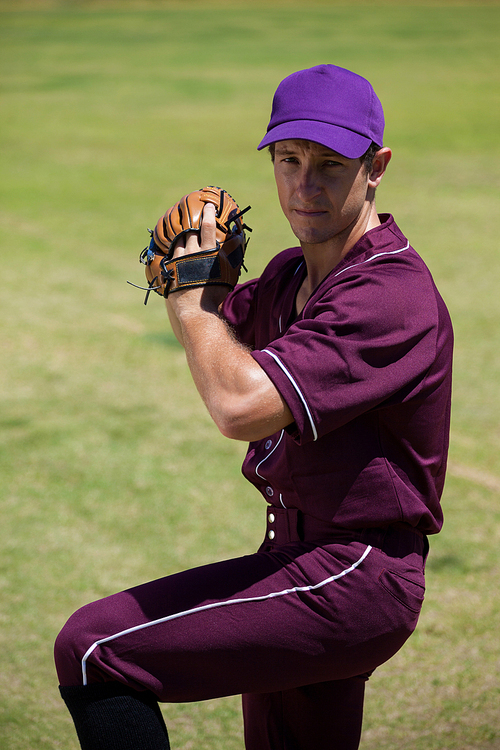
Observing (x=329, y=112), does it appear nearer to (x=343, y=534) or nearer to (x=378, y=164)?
(x=378, y=164)

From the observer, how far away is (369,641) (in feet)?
6.32

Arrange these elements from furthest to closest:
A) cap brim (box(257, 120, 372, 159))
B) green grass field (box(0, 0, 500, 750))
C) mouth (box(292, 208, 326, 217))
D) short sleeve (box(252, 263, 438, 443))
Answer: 1. green grass field (box(0, 0, 500, 750))
2. mouth (box(292, 208, 326, 217))
3. cap brim (box(257, 120, 372, 159))
4. short sleeve (box(252, 263, 438, 443))

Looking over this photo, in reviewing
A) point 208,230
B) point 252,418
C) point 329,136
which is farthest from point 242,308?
point 252,418

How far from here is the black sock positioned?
1844 millimetres

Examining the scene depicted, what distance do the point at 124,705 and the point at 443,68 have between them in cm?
2120

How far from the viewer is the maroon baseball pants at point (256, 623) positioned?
1.86 meters

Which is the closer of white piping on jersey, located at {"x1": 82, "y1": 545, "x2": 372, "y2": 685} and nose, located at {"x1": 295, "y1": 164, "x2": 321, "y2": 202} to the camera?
white piping on jersey, located at {"x1": 82, "y1": 545, "x2": 372, "y2": 685}

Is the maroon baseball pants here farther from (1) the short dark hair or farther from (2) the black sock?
(1) the short dark hair

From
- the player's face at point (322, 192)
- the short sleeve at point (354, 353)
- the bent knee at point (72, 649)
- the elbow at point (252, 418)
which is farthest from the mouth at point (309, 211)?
the bent knee at point (72, 649)

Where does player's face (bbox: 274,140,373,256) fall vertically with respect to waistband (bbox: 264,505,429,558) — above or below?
above

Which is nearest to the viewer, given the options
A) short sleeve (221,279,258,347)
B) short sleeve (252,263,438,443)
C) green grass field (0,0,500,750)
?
short sleeve (252,263,438,443)

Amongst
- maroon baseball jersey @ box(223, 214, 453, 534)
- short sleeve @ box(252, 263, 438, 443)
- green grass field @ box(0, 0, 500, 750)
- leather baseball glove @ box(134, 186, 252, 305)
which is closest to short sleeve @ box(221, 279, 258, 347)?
leather baseball glove @ box(134, 186, 252, 305)

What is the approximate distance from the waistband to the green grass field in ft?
3.72

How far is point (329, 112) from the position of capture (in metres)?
2.00
